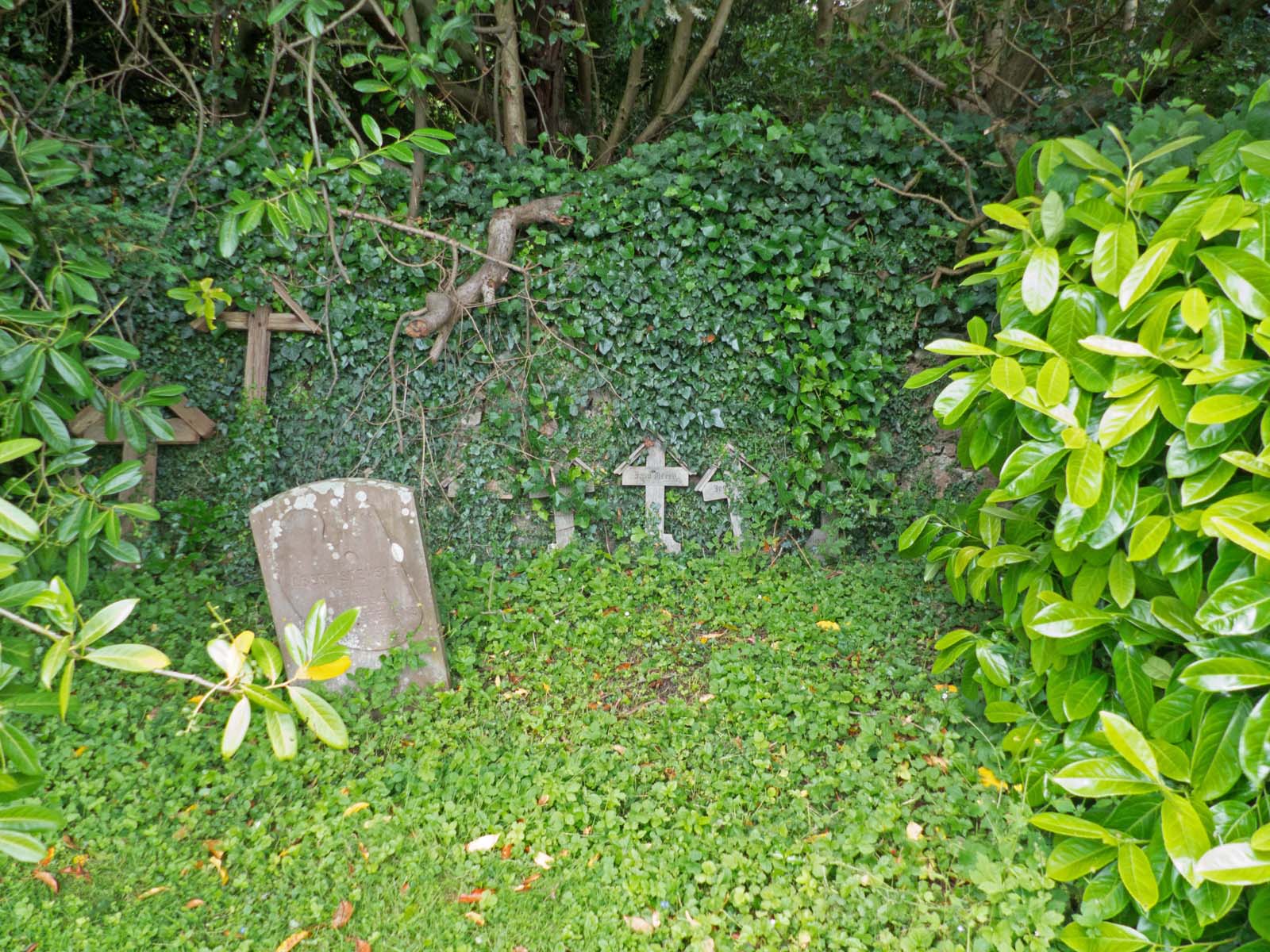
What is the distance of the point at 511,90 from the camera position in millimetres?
4410

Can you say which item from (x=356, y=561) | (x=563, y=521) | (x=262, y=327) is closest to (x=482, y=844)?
(x=356, y=561)

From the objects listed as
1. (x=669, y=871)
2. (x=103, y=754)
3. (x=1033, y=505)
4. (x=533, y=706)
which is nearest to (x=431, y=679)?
(x=533, y=706)

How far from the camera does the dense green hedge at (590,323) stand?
4078 millimetres

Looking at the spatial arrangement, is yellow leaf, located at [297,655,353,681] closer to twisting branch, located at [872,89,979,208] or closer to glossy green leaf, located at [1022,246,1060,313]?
glossy green leaf, located at [1022,246,1060,313]

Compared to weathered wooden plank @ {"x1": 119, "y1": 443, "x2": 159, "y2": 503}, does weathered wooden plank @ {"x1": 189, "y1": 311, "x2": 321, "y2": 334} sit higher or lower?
higher

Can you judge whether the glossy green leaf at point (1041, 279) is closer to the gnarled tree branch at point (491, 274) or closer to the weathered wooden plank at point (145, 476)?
the gnarled tree branch at point (491, 274)

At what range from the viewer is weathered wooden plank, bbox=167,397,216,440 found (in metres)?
4.14

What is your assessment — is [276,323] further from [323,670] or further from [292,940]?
[323,670]

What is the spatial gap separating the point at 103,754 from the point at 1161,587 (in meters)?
3.94

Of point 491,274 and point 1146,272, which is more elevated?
point 1146,272

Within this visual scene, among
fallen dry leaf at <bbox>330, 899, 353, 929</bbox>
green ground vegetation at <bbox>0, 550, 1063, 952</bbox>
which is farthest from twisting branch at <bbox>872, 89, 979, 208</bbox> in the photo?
fallen dry leaf at <bbox>330, 899, 353, 929</bbox>

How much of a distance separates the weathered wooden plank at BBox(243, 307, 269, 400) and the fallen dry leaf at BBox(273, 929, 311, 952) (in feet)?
9.97

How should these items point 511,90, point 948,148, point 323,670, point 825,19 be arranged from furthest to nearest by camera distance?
point 825,19 → point 511,90 → point 948,148 → point 323,670

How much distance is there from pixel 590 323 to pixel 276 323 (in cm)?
193
